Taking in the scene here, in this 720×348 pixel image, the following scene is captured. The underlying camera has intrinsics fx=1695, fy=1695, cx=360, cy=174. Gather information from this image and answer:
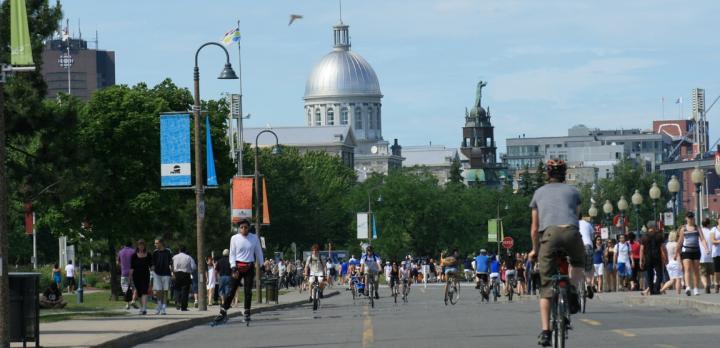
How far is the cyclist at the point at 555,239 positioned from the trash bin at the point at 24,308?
7.72 meters

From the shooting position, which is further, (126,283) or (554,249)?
(126,283)

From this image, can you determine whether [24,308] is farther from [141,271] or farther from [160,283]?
[160,283]

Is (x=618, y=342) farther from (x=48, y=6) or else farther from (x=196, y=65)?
(x=48, y=6)

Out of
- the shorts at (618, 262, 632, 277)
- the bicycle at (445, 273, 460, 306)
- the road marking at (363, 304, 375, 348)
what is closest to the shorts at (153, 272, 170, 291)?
the road marking at (363, 304, 375, 348)

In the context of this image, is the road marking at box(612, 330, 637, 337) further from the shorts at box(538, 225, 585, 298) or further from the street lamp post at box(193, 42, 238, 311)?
the street lamp post at box(193, 42, 238, 311)

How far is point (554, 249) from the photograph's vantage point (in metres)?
16.0

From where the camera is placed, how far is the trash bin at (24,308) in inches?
835

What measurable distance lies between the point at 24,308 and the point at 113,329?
5.31m

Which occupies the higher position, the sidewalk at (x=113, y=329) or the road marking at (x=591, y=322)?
the road marking at (x=591, y=322)

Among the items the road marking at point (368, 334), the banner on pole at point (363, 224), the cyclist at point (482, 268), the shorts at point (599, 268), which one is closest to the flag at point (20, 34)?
the road marking at point (368, 334)

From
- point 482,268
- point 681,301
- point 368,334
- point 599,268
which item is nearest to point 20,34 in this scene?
point 368,334

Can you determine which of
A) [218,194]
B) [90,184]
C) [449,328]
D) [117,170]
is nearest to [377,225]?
[218,194]

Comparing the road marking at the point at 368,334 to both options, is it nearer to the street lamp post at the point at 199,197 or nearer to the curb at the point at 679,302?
the curb at the point at 679,302

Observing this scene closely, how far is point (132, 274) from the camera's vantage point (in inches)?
1436
